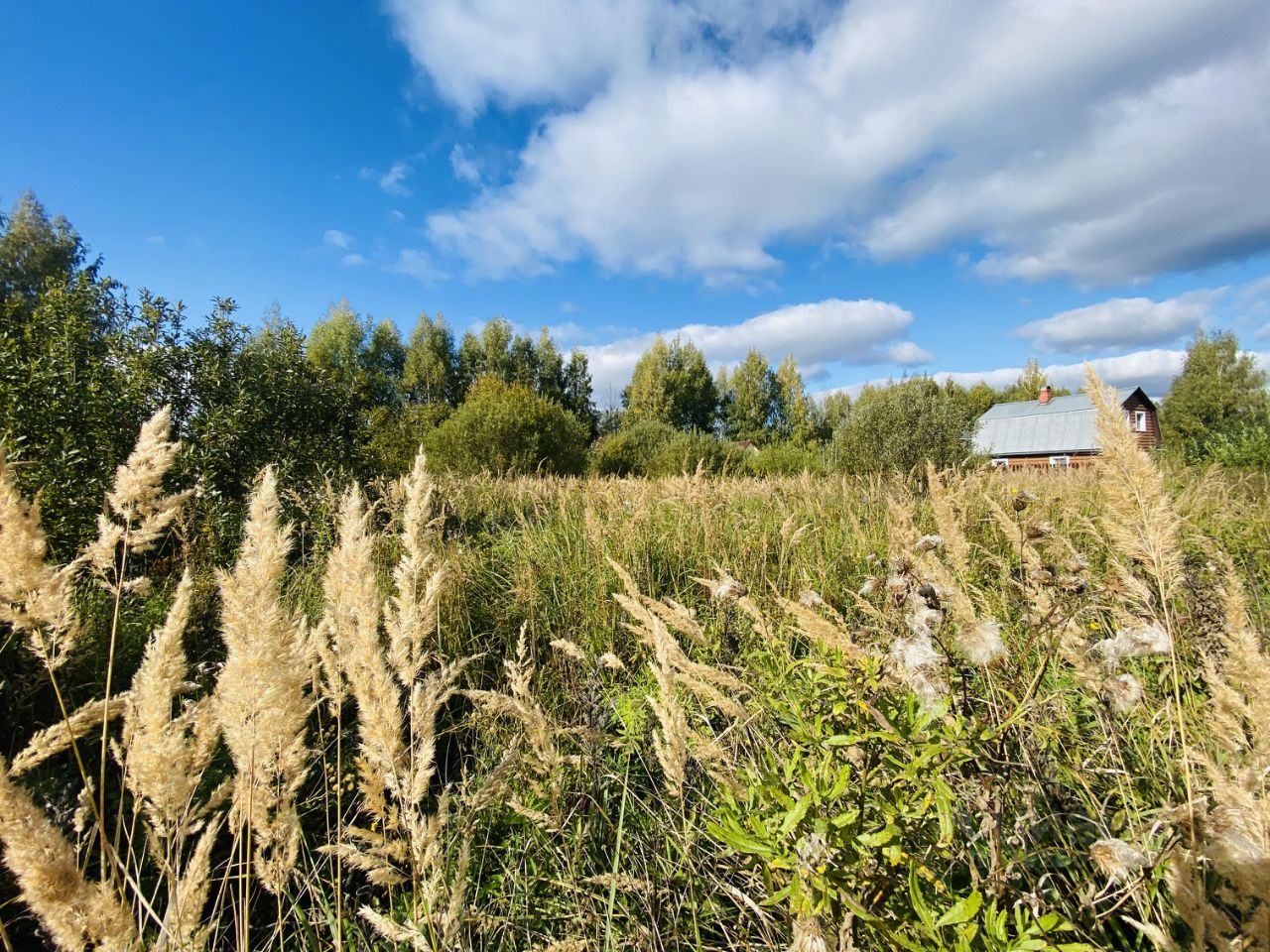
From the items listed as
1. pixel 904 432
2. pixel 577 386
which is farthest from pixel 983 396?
pixel 904 432

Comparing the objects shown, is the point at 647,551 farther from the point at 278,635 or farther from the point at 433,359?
the point at 433,359

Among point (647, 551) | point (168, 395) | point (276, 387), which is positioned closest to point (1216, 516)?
point (647, 551)

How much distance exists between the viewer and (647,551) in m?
4.01

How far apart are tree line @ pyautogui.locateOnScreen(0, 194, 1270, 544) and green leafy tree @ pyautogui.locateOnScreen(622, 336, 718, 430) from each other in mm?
145

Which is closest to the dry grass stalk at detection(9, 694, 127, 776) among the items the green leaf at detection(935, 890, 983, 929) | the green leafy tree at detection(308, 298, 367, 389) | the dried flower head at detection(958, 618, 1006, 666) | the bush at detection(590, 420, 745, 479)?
the green leaf at detection(935, 890, 983, 929)

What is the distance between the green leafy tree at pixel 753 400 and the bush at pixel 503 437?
76.6ft

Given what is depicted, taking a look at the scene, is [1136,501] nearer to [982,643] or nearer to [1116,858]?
[982,643]

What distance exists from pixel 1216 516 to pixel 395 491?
21.3 feet

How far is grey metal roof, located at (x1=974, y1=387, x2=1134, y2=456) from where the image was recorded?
1235 inches

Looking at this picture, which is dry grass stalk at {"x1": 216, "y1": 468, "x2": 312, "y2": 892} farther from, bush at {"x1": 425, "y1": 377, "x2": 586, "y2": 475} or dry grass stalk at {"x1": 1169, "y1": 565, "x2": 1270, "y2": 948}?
bush at {"x1": 425, "y1": 377, "x2": 586, "y2": 475}

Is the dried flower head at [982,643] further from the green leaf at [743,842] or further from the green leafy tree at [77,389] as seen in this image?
the green leafy tree at [77,389]

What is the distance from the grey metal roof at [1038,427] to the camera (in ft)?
103

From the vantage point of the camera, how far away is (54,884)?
77 centimetres

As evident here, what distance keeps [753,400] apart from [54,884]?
4065 centimetres
